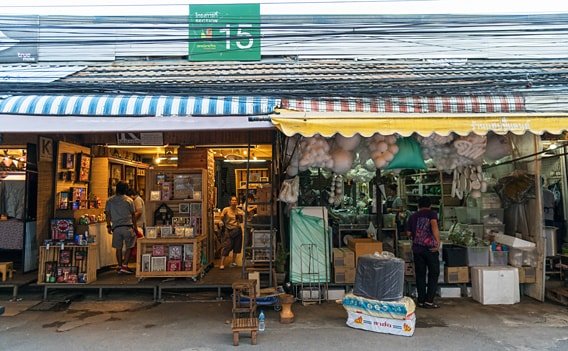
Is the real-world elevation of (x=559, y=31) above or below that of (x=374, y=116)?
above

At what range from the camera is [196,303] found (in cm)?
664

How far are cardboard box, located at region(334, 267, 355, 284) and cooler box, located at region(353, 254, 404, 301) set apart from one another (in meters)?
1.17

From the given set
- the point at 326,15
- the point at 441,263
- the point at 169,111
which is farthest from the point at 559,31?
the point at 169,111

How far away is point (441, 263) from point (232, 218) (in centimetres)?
467

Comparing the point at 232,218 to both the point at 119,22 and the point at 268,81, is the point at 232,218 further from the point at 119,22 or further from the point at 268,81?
the point at 119,22

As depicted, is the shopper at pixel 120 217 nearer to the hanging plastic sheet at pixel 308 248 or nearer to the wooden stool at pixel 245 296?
the wooden stool at pixel 245 296

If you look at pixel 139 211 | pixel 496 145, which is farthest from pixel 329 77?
pixel 139 211

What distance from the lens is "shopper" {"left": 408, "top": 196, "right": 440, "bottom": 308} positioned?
6.13 meters

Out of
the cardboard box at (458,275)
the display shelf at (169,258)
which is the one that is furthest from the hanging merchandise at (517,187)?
the display shelf at (169,258)

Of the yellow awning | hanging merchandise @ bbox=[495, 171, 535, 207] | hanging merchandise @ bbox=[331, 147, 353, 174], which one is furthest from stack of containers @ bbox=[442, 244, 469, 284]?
the yellow awning

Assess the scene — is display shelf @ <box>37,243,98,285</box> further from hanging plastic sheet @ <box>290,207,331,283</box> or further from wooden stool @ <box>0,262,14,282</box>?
hanging plastic sheet @ <box>290,207,331,283</box>

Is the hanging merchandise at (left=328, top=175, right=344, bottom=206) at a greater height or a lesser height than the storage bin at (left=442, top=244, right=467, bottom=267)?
greater

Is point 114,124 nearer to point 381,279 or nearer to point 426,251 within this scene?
point 381,279

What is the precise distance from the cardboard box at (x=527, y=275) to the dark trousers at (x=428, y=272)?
1.78 m
